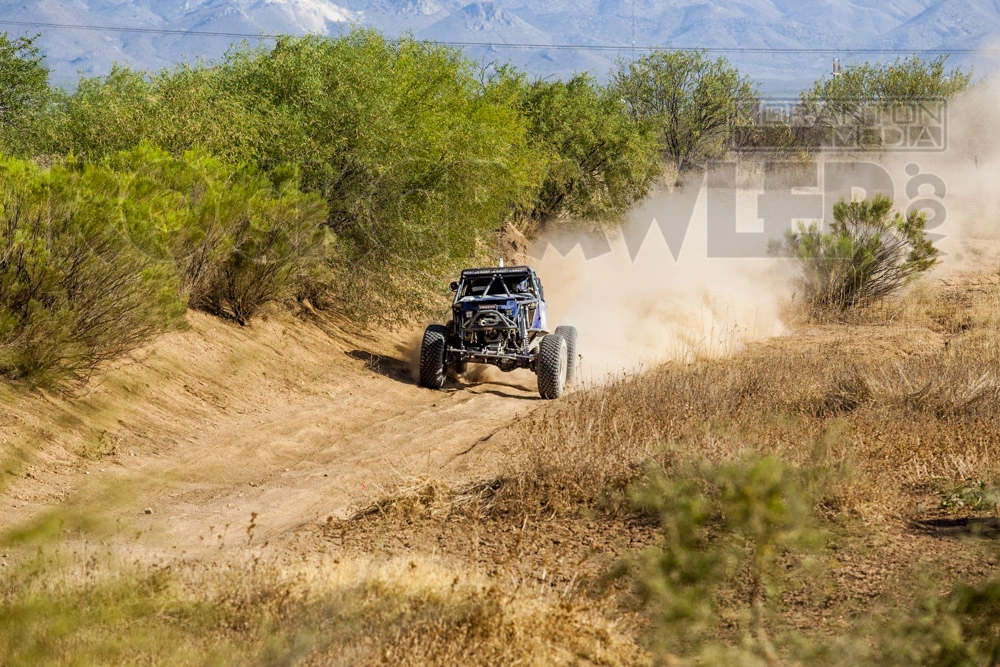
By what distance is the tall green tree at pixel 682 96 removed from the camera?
165 ft

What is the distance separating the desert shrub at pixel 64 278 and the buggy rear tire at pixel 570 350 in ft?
23.5

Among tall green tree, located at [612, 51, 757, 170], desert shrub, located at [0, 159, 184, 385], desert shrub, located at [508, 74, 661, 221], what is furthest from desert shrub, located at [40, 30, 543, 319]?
tall green tree, located at [612, 51, 757, 170]

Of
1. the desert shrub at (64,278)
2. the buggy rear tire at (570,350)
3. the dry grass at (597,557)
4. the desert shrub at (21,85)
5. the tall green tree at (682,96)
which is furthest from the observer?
the tall green tree at (682,96)

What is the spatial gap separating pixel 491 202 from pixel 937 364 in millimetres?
11511

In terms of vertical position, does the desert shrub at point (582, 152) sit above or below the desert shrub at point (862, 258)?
above

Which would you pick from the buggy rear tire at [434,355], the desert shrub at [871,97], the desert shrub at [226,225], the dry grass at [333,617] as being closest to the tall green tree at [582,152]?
the desert shrub at [226,225]

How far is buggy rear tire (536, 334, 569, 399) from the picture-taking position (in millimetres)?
14781

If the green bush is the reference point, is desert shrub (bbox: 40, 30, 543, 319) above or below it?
above

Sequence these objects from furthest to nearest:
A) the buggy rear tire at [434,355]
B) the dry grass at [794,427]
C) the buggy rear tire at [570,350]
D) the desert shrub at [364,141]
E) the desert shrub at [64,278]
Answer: the desert shrub at [364,141]
the buggy rear tire at [570,350]
the buggy rear tire at [434,355]
the desert shrub at [64,278]
the dry grass at [794,427]

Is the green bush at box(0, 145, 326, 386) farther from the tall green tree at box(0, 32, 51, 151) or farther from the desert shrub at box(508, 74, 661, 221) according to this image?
the desert shrub at box(508, 74, 661, 221)

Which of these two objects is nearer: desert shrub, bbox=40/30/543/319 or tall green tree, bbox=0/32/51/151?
desert shrub, bbox=40/30/543/319

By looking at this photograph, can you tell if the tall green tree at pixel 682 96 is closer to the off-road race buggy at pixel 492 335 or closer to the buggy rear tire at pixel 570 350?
the buggy rear tire at pixel 570 350

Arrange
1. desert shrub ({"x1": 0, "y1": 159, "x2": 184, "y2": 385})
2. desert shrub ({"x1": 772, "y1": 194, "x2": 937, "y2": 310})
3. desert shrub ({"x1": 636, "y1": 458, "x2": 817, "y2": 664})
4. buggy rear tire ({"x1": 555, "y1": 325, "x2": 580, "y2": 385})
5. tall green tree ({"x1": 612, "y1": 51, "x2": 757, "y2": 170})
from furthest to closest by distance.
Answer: tall green tree ({"x1": 612, "y1": 51, "x2": 757, "y2": 170})
desert shrub ({"x1": 772, "y1": 194, "x2": 937, "y2": 310})
buggy rear tire ({"x1": 555, "y1": 325, "x2": 580, "y2": 385})
desert shrub ({"x1": 0, "y1": 159, "x2": 184, "y2": 385})
desert shrub ({"x1": 636, "y1": 458, "x2": 817, "y2": 664})

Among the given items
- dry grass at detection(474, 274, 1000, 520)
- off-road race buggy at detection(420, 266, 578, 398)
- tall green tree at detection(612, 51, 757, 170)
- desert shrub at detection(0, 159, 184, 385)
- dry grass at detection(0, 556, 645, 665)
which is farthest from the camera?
tall green tree at detection(612, 51, 757, 170)
